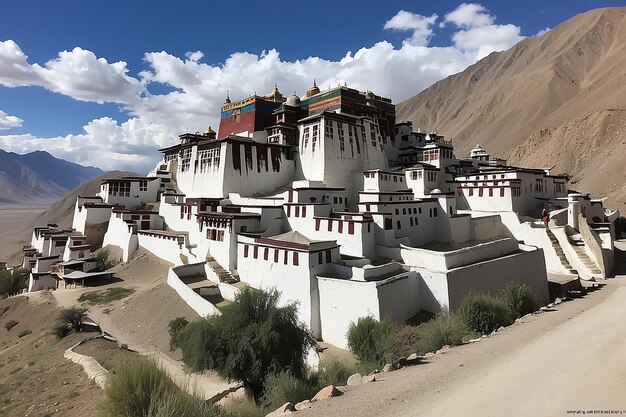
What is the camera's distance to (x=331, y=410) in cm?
728

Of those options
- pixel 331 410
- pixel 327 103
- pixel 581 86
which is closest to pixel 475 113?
pixel 581 86

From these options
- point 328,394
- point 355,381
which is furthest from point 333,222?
point 328,394

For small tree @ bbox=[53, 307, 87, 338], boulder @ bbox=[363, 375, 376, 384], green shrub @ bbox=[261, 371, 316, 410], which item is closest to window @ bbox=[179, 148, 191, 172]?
small tree @ bbox=[53, 307, 87, 338]

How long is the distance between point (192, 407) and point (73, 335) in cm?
1406

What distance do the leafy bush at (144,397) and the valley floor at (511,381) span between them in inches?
85.9

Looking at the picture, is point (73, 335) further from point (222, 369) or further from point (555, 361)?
point (555, 361)

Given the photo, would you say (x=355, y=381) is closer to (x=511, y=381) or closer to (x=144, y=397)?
(x=511, y=381)

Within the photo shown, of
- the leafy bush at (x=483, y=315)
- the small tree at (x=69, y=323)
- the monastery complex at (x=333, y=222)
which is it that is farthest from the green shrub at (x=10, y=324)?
the leafy bush at (x=483, y=315)

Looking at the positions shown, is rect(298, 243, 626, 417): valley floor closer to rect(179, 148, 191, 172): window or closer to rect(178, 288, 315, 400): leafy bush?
rect(178, 288, 315, 400): leafy bush

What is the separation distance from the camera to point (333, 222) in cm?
2083

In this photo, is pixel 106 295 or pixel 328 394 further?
pixel 106 295

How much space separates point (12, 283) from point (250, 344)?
31975 millimetres

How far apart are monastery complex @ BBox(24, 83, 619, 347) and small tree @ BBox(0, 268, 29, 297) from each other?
2.69 metres

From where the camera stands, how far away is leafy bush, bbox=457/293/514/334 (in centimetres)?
1405
